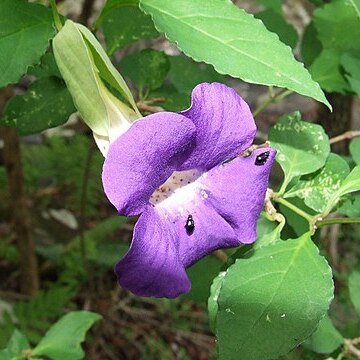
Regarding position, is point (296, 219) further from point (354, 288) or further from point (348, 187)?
point (354, 288)

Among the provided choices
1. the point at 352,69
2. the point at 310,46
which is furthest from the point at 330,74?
the point at 310,46

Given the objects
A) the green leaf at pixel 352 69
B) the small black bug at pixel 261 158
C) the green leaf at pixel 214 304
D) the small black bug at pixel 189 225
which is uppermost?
the small black bug at pixel 261 158

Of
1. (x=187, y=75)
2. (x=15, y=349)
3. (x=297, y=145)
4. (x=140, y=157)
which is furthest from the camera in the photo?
(x=187, y=75)

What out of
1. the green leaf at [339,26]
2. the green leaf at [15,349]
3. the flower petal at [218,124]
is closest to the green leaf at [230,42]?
the flower petal at [218,124]

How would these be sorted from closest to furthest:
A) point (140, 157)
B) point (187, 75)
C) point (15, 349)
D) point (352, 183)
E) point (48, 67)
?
point (140, 157)
point (352, 183)
point (48, 67)
point (15, 349)
point (187, 75)

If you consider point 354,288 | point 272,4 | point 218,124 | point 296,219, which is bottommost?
point 354,288

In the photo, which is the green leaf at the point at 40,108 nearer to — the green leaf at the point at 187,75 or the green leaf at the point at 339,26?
the green leaf at the point at 187,75

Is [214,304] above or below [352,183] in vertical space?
below
